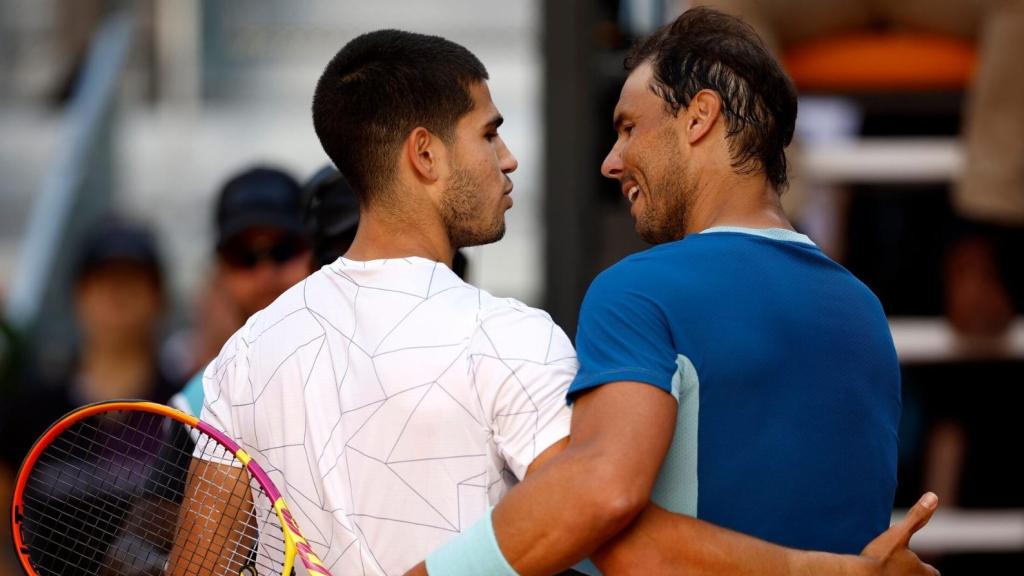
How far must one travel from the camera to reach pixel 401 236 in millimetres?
2541

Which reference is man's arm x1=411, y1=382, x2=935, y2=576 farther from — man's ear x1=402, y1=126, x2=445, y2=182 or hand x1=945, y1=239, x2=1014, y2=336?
hand x1=945, y1=239, x2=1014, y2=336

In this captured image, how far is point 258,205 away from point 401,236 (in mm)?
1650

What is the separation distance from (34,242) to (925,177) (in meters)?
4.01

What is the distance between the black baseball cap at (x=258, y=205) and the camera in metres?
4.09

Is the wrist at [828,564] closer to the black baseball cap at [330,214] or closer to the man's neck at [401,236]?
the man's neck at [401,236]

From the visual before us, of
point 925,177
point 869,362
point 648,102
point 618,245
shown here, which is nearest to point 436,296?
point 648,102

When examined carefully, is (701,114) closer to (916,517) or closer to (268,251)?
(916,517)

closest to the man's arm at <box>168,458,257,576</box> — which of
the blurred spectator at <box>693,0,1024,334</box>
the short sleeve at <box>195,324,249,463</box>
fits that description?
the short sleeve at <box>195,324,249,463</box>

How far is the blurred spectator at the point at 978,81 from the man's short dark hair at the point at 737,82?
2322 mm

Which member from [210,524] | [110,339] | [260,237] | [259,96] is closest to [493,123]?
[210,524]

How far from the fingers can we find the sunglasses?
6.66ft

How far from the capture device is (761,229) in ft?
8.14

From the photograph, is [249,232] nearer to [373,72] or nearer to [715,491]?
[373,72]

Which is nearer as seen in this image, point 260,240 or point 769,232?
point 769,232
